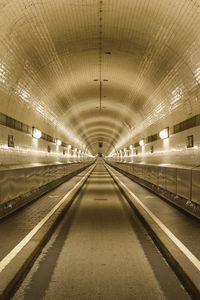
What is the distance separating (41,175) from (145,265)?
28.6 ft

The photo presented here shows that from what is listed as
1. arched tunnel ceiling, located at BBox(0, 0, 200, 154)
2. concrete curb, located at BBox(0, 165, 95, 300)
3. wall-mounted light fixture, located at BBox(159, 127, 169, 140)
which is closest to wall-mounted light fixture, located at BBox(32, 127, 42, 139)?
arched tunnel ceiling, located at BBox(0, 0, 200, 154)

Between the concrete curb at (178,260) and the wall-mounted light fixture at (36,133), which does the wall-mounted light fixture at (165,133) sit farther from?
the concrete curb at (178,260)

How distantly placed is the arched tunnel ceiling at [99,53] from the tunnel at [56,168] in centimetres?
5

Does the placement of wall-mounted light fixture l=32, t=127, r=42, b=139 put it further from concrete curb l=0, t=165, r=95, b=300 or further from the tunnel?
concrete curb l=0, t=165, r=95, b=300

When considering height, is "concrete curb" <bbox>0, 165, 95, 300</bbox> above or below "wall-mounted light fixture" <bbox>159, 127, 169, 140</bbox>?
below

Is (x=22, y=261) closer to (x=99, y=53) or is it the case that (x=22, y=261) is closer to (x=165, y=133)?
(x=99, y=53)

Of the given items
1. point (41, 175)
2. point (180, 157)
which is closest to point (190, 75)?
point (180, 157)

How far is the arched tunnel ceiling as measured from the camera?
25.8 feet

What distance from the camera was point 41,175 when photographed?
12.8 metres

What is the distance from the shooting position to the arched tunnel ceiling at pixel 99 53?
786 cm

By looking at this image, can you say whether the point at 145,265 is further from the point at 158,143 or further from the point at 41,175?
the point at 158,143

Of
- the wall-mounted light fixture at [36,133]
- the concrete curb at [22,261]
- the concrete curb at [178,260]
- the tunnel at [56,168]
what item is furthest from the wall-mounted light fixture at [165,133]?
the concrete curb at [22,261]

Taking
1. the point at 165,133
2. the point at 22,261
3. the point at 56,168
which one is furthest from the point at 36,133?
the point at 22,261

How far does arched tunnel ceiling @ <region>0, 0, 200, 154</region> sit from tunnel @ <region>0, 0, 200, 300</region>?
46 mm
